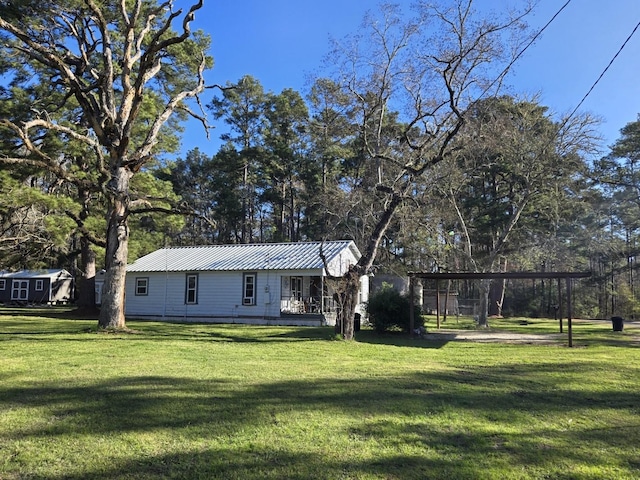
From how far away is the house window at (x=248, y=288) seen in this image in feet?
75.4

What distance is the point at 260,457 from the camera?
13.9 feet

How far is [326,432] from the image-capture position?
4.98m

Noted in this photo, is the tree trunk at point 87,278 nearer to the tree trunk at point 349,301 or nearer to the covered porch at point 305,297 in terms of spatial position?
the covered porch at point 305,297

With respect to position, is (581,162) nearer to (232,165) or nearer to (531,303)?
(531,303)

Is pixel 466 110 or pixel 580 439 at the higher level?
pixel 466 110

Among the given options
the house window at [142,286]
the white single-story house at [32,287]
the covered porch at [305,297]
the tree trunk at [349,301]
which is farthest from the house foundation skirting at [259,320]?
the white single-story house at [32,287]

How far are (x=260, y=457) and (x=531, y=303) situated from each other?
3926cm

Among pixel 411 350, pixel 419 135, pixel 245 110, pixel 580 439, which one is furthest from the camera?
pixel 245 110

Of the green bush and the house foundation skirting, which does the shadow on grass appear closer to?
the green bush

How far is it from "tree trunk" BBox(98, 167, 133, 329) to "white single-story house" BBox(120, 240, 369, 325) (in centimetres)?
806

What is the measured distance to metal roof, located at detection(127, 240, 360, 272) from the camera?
22.8 metres

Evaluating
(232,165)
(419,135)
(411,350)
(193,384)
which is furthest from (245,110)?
(193,384)

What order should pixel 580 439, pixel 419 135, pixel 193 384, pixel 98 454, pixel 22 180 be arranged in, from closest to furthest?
pixel 98 454 → pixel 580 439 → pixel 193 384 → pixel 22 180 → pixel 419 135

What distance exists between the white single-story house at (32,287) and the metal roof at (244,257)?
53.3 ft
